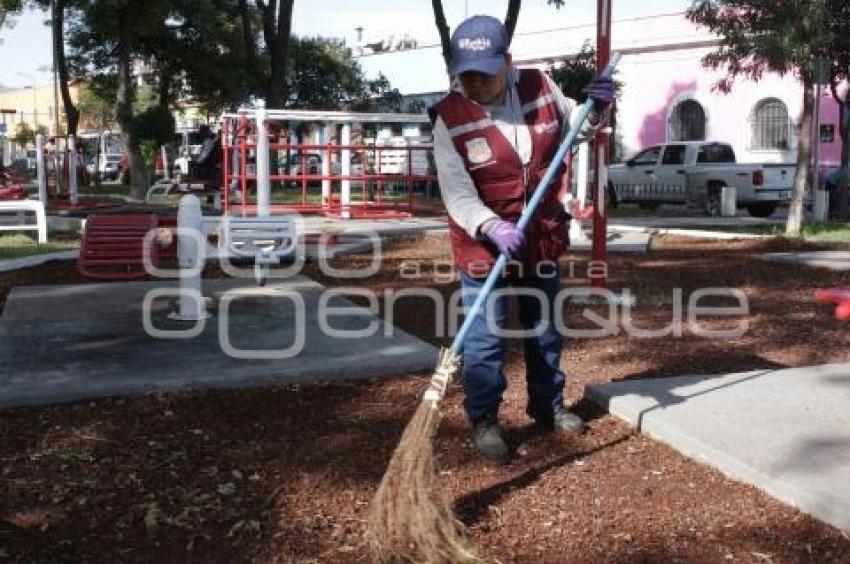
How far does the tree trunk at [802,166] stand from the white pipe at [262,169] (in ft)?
22.6

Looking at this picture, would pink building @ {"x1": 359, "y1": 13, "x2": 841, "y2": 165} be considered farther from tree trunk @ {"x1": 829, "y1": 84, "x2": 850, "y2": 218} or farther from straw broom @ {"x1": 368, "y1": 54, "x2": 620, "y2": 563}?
straw broom @ {"x1": 368, "y1": 54, "x2": 620, "y2": 563}

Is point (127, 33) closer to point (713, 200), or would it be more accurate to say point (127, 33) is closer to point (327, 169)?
point (327, 169)

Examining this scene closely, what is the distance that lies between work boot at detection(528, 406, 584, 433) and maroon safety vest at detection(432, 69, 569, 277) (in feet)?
2.31

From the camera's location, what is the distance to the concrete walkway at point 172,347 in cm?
516

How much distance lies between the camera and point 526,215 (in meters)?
3.74

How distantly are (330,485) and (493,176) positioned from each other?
4.38 ft

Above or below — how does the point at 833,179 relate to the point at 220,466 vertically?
above

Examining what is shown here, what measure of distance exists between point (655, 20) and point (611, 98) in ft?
95.7

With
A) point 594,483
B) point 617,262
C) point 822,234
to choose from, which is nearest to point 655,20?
point 822,234

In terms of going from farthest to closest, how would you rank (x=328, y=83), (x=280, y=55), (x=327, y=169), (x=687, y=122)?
1. (x=328, y=83)
2. (x=687, y=122)
3. (x=280, y=55)
4. (x=327, y=169)

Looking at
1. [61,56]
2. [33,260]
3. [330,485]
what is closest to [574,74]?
[61,56]

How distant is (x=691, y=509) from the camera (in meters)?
3.54

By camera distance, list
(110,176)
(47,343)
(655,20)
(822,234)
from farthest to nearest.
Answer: (110,176), (655,20), (822,234), (47,343)

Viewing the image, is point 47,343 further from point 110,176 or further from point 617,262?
point 110,176
